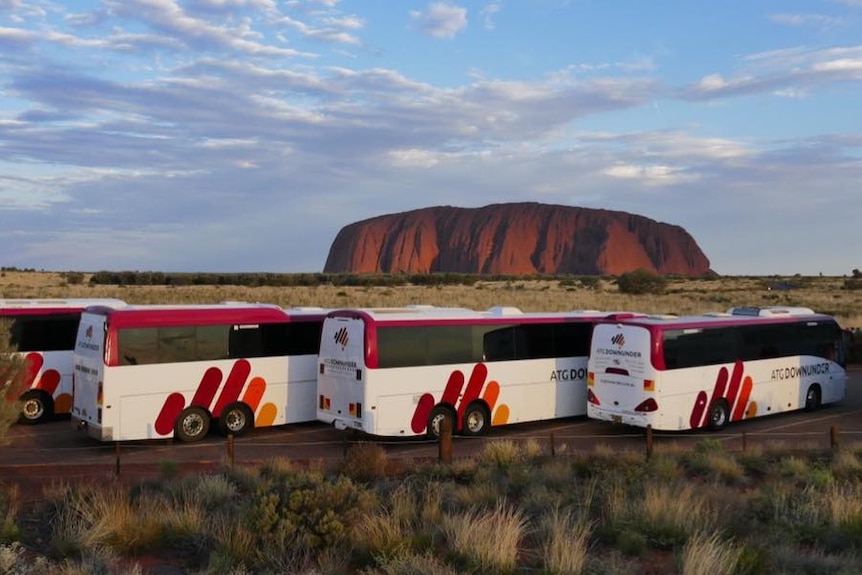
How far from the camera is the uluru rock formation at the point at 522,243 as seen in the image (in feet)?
586

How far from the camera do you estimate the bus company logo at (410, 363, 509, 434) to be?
57.7 feet

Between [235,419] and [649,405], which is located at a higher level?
[649,405]

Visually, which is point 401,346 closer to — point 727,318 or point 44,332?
point 727,318

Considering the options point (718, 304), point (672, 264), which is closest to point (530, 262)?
point (672, 264)

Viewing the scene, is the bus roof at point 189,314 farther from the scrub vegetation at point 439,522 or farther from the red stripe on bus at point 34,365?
the scrub vegetation at point 439,522

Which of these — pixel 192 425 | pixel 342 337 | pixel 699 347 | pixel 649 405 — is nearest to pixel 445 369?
pixel 342 337

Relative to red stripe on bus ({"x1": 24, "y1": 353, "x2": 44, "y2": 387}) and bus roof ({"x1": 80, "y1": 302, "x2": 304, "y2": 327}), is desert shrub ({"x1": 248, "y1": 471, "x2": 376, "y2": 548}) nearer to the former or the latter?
bus roof ({"x1": 80, "y1": 302, "x2": 304, "y2": 327})

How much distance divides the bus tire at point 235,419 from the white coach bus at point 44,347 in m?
4.01

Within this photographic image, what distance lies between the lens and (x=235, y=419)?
59.7 feet

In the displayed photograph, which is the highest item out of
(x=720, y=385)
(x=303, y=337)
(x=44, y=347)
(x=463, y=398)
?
(x=303, y=337)

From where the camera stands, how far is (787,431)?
2033 centimetres

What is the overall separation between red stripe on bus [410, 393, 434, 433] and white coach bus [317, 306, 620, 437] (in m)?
0.02

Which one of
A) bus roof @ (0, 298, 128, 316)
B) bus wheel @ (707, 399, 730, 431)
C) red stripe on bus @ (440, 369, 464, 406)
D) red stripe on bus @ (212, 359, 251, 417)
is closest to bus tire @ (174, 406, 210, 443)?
red stripe on bus @ (212, 359, 251, 417)

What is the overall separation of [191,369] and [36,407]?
16.3 ft
